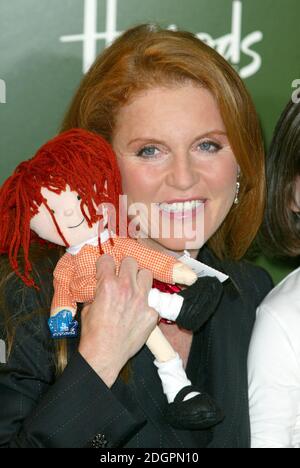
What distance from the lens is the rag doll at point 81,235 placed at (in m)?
1.39

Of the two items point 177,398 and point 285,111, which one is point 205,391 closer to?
point 177,398

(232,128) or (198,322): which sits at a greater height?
(232,128)

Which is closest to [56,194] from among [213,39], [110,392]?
[110,392]

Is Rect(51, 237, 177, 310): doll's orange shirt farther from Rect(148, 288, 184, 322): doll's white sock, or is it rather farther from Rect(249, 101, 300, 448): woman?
Rect(249, 101, 300, 448): woman

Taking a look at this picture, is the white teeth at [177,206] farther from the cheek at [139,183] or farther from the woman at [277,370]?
the woman at [277,370]

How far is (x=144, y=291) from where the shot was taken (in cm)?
141

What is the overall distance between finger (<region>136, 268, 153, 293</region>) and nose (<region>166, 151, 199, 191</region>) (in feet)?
0.58

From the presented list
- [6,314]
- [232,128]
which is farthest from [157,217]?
[6,314]

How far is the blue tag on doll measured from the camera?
4.52ft

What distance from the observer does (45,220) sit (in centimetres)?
141

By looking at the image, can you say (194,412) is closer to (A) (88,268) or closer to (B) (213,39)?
(A) (88,268)

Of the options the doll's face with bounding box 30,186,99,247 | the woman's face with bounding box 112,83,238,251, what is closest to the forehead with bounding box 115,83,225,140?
the woman's face with bounding box 112,83,238,251

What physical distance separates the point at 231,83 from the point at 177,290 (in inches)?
16.3

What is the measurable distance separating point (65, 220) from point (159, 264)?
0.17 m
